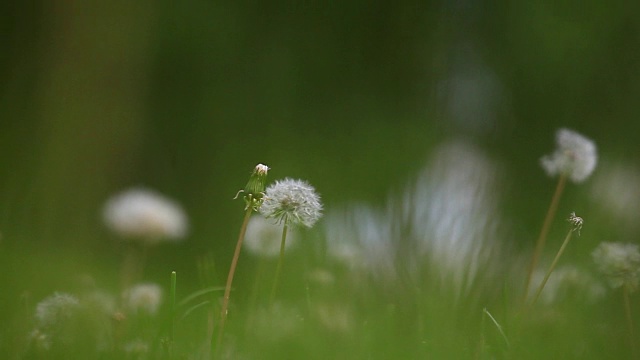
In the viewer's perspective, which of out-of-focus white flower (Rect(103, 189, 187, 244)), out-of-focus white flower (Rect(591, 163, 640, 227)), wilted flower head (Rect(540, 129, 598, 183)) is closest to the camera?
wilted flower head (Rect(540, 129, 598, 183))

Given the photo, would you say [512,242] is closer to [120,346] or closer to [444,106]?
[120,346]

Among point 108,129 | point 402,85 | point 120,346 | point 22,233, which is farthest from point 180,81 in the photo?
point 120,346

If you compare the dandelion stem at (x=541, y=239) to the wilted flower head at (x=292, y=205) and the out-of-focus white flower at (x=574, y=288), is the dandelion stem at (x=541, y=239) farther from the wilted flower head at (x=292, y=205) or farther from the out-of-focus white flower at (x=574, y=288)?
the wilted flower head at (x=292, y=205)

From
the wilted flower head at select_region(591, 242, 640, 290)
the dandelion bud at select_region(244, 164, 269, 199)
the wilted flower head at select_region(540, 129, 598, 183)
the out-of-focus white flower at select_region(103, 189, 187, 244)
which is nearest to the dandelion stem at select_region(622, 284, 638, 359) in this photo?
the wilted flower head at select_region(591, 242, 640, 290)

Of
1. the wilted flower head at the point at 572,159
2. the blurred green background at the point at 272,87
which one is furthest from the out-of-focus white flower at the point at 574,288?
the blurred green background at the point at 272,87

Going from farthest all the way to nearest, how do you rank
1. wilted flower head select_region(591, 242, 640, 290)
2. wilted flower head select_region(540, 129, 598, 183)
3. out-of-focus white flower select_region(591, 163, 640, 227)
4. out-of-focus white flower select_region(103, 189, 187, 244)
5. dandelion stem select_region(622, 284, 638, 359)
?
out-of-focus white flower select_region(103, 189, 187, 244), out-of-focus white flower select_region(591, 163, 640, 227), wilted flower head select_region(540, 129, 598, 183), wilted flower head select_region(591, 242, 640, 290), dandelion stem select_region(622, 284, 638, 359)

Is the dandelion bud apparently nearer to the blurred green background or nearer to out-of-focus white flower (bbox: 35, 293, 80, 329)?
out-of-focus white flower (bbox: 35, 293, 80, 329)
